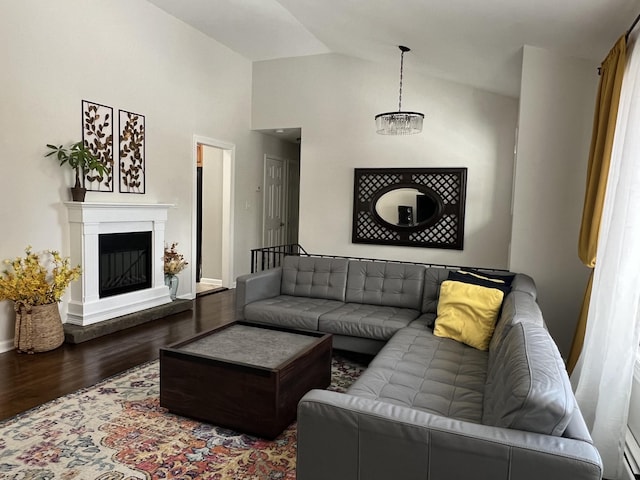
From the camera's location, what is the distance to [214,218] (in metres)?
7.00

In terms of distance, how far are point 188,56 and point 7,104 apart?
2.38m

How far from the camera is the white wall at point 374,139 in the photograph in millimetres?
5410

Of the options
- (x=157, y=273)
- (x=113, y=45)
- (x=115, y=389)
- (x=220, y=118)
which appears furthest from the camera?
(x=220, y=118)

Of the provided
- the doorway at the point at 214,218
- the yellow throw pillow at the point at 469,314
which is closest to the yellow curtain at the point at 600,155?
the yellow throw pillow at the point at 469,314

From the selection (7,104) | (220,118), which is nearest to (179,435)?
(7,104)

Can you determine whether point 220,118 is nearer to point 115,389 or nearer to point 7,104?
point 7,104

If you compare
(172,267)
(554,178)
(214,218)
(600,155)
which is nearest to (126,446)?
(172,267)

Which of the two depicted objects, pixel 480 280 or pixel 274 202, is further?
pixel 274 202

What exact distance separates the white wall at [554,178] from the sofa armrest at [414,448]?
2.80 meters

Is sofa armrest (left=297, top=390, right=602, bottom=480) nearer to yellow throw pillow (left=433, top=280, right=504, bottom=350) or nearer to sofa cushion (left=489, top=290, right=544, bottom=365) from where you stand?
sofa cushion (left=489, top=290, right=544, bottom=365)

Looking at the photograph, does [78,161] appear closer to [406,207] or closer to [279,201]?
[406,207]

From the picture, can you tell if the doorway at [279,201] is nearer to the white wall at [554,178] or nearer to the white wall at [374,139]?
the white wall at [374,139]

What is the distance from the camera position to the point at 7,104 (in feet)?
12.2

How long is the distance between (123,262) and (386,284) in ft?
9.19
